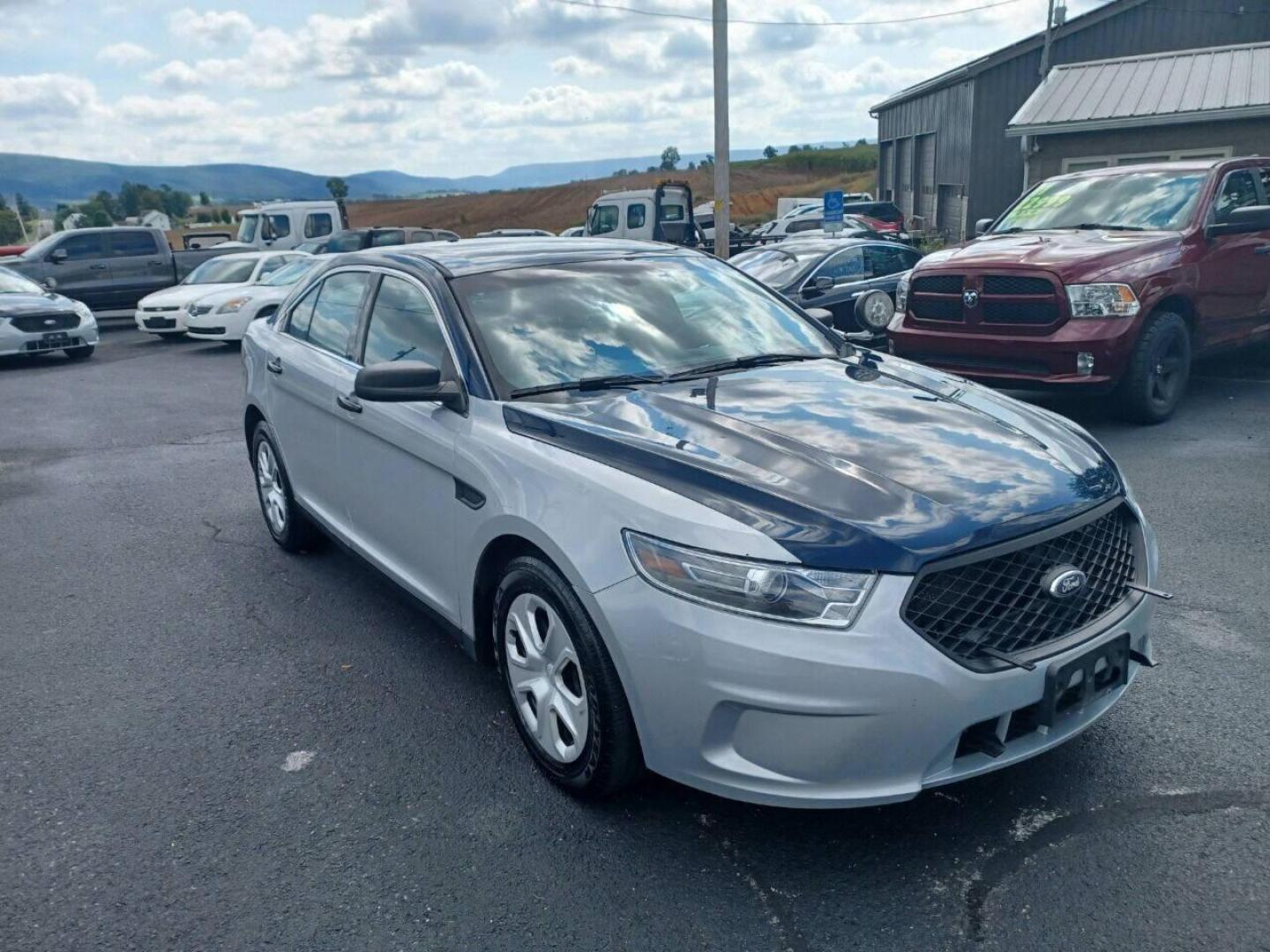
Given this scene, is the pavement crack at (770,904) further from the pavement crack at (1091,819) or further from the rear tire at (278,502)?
the rear tire at (278,502)

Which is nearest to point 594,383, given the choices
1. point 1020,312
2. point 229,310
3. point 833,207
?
point 1020,312

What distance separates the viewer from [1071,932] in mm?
2576

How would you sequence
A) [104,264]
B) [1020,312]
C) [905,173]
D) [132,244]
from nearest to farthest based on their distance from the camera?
[1020,312] → [104,264] → [132,244] → [905,173]

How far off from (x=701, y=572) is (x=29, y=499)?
6.36 meters

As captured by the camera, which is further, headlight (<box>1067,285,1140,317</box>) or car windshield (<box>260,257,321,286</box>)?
car windshield (<box>260,257,321,286</box>)

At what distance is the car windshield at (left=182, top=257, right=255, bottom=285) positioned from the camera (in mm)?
17594

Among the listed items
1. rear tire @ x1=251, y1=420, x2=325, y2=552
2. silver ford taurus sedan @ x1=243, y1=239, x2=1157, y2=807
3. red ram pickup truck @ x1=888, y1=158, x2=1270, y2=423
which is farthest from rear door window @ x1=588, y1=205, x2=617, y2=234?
silver ford taurus sedan @ x1=243, y1=239, x2=1157, y2=807

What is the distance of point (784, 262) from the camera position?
13.1 meters

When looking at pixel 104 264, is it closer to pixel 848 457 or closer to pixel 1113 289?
pixel 1113 289

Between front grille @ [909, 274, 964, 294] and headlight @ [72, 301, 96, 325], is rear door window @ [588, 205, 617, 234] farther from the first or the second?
front grille @ [909, 274, 964, 294]

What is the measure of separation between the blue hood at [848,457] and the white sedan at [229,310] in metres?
13.4

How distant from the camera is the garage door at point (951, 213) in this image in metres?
31.0

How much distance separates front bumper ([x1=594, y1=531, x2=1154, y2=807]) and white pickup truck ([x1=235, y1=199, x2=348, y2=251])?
82.0ft

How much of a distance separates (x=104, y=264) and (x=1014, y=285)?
1820 centimetres
